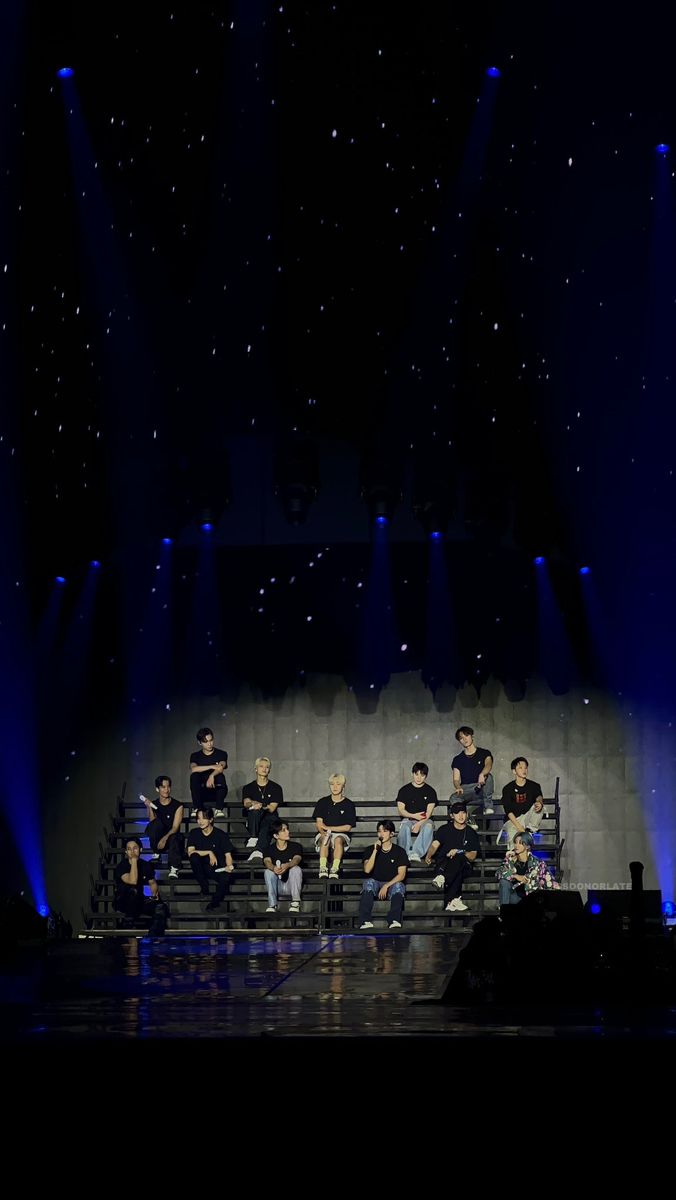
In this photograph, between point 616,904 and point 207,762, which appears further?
Result: point 207,762

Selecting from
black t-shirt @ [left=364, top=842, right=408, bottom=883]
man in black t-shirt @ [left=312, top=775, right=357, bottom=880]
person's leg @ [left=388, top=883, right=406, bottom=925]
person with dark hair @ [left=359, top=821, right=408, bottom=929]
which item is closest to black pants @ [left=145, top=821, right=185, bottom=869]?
man in black t-shirt @ [left=312, top=775, right=357, bottom=880]

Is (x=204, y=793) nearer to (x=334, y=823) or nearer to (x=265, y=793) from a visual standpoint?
(x=265, y=793)

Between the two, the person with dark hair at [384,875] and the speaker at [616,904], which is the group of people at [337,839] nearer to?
the person with dark hair at [384,875]

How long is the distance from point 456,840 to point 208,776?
2703 millimetres

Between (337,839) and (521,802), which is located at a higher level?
(521,802)

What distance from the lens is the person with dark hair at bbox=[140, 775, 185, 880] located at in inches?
553

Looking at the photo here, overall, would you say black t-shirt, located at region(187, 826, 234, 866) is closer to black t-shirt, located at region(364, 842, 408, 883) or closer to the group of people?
the group of people

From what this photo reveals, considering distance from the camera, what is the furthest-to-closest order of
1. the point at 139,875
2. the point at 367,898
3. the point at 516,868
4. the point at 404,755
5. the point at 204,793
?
the point at 404,755 < the point at 204,793 < the point at 139,875 < the point at 367,898 < the point at 516,868

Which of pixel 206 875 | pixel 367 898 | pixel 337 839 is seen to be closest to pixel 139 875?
pixel 206 875

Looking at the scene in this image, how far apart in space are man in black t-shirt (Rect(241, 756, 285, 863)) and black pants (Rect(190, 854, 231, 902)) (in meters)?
0.37

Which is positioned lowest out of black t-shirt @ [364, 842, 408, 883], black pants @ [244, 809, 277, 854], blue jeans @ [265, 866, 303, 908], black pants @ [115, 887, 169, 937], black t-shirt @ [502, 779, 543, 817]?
black pants @ [115, 887, 169, 937]

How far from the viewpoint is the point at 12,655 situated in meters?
14.3

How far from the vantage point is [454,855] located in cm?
1356

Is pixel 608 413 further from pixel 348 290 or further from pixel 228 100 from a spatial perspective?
pixel 228 100
